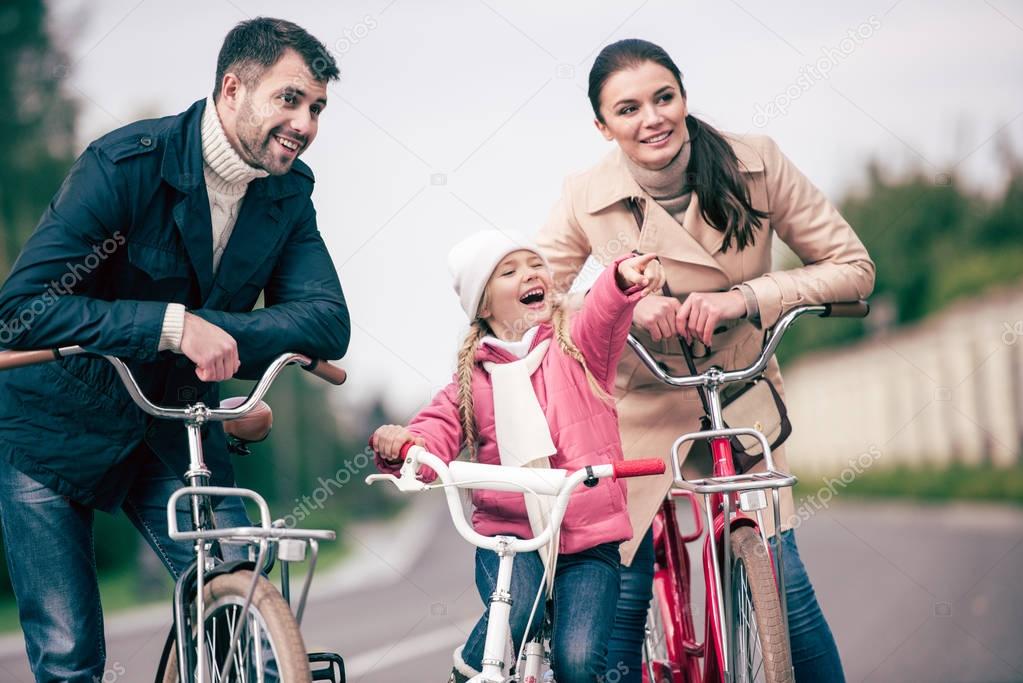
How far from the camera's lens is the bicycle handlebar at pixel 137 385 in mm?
3070

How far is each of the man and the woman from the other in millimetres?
958

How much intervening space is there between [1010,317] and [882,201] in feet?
46.9

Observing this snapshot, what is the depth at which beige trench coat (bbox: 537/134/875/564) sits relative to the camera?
4.06m

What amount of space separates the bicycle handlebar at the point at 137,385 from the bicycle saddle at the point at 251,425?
0.65 feet

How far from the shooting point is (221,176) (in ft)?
11.5

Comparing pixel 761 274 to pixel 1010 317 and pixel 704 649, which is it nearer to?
pixel 704 649

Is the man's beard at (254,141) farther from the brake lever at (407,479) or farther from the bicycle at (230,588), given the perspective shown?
the brake lever at (407,479)

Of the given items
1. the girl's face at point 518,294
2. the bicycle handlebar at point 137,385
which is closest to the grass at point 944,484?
the girl's face at point 518,294

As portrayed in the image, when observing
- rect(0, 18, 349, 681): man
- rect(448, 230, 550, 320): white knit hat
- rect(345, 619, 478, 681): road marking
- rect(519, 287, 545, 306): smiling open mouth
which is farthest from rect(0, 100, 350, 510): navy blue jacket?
rect(345, 619, 478, 681): road marking

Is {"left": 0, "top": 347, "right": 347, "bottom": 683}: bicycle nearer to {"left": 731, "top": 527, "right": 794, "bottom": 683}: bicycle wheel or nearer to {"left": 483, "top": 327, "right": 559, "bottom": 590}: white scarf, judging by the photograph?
{"left": 483, "top": 327, "right": 559, "bottom": 590}: white scarf

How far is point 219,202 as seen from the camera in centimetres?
353

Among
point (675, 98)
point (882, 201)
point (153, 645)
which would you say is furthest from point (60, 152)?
point (882, 201)

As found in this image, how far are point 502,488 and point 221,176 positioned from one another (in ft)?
3.57

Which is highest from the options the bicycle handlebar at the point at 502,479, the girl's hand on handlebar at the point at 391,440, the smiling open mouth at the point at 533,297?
the smiling open mouth at the point at 533,297
